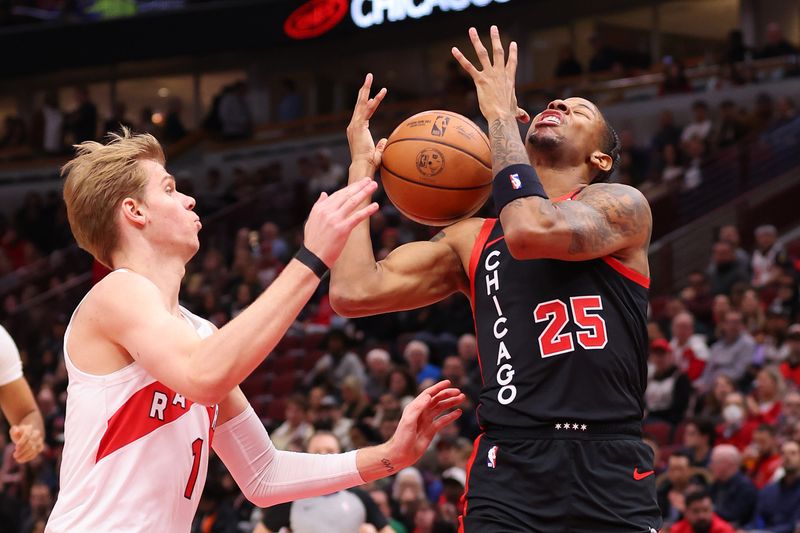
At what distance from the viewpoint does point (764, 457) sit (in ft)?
31.1

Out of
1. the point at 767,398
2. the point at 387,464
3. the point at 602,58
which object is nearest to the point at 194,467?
the point at 387,464

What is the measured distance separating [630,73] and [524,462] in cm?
1692

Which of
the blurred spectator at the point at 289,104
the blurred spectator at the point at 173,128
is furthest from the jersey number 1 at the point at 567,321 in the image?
the blurred spectator at the point at 173,128

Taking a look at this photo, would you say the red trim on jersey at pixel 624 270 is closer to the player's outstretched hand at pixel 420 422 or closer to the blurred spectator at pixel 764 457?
the player's outstretched hand at pixel 420 422

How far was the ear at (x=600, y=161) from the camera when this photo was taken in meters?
4.23

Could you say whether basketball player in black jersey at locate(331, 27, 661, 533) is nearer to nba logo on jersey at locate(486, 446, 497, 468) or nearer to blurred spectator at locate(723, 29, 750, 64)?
nba logo on jersey at locate(486, 446, 497, 468)

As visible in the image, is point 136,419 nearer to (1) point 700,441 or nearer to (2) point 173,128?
(1) point 700,441

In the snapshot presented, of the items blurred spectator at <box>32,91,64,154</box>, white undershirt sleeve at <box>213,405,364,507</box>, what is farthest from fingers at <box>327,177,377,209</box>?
blurred spectator at <box>32,91,64,154</box>

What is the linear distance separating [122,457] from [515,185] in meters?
1.49

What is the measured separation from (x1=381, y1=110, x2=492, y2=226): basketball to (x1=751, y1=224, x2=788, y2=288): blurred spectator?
915 centimetres

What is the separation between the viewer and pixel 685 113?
18.5m

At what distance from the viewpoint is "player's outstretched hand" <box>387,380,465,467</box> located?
13.1ft

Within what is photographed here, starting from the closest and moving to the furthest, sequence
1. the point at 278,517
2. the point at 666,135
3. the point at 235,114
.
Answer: the point at 278,517 → the point at 666,135 → the point at 235,114

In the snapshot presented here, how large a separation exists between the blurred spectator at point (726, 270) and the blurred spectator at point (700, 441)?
336 cm
